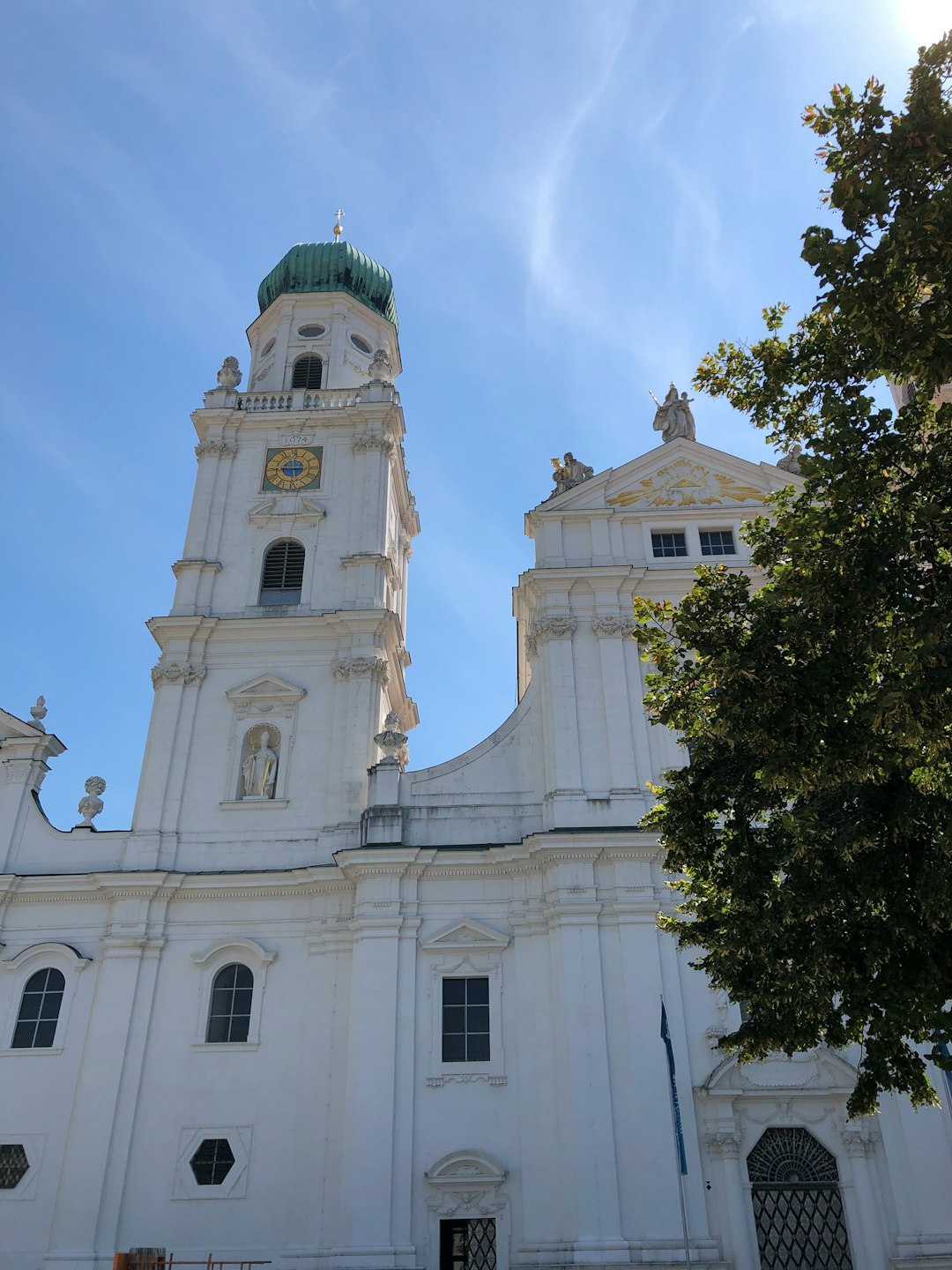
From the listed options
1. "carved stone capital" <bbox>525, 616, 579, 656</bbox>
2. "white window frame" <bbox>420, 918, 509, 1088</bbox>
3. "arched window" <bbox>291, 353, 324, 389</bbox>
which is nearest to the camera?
"white window frame" <bbox>420, 918, 509, 1088</bbox>

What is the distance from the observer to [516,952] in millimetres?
21984

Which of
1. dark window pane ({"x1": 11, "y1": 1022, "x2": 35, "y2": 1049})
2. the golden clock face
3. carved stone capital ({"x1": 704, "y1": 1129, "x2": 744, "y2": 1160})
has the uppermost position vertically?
the golden clock face

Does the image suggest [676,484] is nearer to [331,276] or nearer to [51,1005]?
[331,276]

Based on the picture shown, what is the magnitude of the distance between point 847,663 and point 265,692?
17.8 m

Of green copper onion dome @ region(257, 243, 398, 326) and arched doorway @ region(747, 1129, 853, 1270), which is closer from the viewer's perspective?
arched doorway @ region(747, 1129, 853, 1270)

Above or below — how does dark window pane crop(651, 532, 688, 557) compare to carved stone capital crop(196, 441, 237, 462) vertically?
below

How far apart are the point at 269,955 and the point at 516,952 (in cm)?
511

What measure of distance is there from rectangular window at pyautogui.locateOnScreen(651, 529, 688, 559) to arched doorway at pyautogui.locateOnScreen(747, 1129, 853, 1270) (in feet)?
43.2

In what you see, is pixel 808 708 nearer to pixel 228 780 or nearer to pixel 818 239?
pixel 818 239

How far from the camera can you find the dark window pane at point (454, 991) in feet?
71.4

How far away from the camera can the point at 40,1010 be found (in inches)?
880

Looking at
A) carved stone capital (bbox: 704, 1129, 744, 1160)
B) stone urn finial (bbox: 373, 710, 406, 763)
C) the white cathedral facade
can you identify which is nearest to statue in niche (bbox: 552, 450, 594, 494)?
the white cathedral facade

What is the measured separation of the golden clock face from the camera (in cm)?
2961

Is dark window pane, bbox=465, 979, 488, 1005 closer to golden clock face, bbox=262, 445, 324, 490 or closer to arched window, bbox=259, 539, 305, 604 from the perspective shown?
arched window, bbox=259, 539, 305, 604
